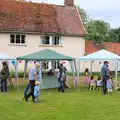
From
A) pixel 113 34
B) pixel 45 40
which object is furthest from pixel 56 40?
pixel 113 34

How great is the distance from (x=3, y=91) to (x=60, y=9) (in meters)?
25.7

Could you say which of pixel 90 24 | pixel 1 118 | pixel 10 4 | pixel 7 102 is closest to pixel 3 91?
pixel 7 102

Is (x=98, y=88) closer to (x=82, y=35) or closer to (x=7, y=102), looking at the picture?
(x=7, y=102)

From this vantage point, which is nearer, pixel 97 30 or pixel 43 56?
pixel 43 56

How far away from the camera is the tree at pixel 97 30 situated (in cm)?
8138

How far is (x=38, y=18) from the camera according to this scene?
4625 centimetres

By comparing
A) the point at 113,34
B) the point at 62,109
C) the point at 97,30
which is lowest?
the point at 62,109

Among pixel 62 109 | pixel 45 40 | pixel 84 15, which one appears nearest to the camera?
pixel 62 109

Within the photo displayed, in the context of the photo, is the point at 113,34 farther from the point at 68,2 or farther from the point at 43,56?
the point at 43,56

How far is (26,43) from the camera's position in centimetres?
4531

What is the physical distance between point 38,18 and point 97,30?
43.1m

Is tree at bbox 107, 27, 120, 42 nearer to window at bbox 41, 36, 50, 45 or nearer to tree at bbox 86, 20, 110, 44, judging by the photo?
tree at bbox 86, 20, 110, 44

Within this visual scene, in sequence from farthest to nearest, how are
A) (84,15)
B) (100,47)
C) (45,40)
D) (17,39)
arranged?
(84,15), (100,47), (45,40), (17,39)

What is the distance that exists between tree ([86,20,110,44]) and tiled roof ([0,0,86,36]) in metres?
30.8
